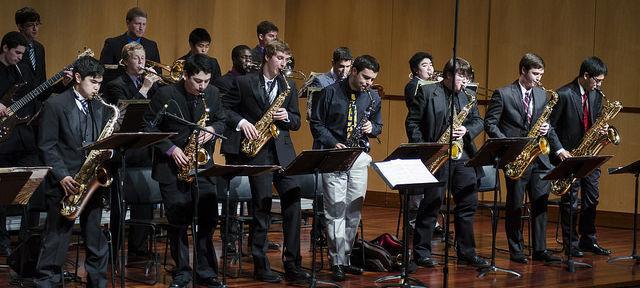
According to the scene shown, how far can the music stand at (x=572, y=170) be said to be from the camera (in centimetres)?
787

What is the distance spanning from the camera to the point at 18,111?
8.08 m

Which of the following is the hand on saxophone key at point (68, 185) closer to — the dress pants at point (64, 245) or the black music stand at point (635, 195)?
the dress pants at point (64, 245)

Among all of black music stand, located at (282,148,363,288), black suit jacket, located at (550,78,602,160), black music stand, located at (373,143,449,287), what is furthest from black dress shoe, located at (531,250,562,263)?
black music stand, located at (282,148,363,288)

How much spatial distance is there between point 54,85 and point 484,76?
529cm

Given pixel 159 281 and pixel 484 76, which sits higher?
pixel 484 76

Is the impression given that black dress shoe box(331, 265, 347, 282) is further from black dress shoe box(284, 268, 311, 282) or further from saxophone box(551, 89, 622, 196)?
saxophone box(551, 89, 622, 196)

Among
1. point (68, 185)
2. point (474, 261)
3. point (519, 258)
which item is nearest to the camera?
point (68, 185)

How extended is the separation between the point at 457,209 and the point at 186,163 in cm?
251

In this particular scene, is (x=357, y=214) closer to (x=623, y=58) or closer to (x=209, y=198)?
(x=209, y=198)

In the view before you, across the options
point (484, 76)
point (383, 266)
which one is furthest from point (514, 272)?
point (484, 76)

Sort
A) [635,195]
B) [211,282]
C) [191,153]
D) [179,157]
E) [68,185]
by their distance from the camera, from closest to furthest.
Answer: [68,185], [179,157], [191,153], [211,282], [635,195]

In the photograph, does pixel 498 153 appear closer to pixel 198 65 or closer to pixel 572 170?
pixel 572 170

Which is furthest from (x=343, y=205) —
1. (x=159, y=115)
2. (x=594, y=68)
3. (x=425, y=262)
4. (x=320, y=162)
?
(x=594, y=68)

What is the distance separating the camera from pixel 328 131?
24.4 feet
